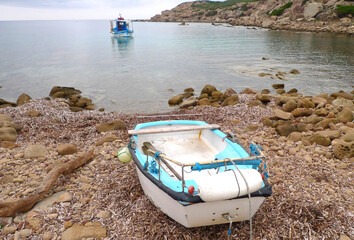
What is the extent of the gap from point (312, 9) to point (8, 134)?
81267 millimetres

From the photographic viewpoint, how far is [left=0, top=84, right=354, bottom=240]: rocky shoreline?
4949 mm

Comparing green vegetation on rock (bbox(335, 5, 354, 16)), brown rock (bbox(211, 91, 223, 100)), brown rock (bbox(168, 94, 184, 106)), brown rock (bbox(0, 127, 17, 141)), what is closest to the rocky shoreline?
brown rock (bbox(0, 127, 17, 141))

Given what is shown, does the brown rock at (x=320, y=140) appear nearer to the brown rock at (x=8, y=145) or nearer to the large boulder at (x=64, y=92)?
the brown rock at (x=8, y=145)

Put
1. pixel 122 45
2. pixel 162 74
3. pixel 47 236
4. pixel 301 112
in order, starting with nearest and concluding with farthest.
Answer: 1. pixel 47 236
2. pixel 301 112
3. pixel 162 74
4. pixel 122 45

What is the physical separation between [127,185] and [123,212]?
969mm

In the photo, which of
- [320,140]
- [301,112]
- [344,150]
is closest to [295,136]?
[320,140]

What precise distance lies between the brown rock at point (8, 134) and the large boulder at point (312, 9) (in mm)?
80046

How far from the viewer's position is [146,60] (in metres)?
35.3

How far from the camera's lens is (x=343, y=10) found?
60344 millimetres

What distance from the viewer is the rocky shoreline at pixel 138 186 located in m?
4.95

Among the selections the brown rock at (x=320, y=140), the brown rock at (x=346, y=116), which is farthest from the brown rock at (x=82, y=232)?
the brown rock at (x=346, y=116)

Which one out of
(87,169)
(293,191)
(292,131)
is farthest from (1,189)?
(292,131)

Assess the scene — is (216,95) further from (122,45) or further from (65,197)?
(122,45)

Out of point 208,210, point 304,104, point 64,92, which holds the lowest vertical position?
point 64,92
